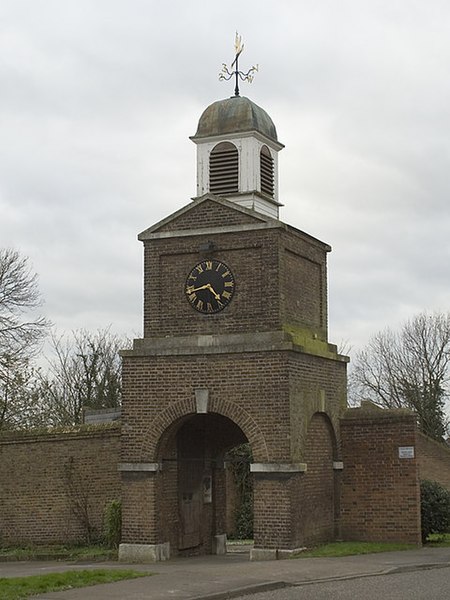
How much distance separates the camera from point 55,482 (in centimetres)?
2361

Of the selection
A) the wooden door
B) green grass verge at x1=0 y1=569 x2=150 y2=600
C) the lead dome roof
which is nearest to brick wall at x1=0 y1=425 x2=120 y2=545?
the wooden door

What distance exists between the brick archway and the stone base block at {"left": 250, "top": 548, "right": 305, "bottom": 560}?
180cm

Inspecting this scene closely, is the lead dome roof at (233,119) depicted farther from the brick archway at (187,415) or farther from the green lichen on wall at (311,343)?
the brick archway at (187,415)

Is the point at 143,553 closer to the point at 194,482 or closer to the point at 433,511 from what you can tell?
the point at 194,482

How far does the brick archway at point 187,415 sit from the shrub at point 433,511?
5.04m

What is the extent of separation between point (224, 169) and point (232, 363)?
188 inches

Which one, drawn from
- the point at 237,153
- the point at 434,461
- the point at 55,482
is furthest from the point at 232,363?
the point at 434,461

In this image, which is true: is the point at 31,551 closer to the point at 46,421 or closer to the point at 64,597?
the point at 64,597

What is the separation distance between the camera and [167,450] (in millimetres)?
20719

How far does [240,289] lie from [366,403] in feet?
19.8

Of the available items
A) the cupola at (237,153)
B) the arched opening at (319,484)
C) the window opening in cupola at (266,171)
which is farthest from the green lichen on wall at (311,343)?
the window opening in cupola at (266,171)

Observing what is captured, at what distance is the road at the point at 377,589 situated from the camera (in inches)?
548

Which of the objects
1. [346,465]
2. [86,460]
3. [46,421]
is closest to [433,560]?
[346,465]

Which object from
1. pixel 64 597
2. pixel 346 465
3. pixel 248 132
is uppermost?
pixel 248 132
